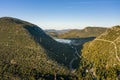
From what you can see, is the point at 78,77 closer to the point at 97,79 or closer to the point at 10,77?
the point at 97,79

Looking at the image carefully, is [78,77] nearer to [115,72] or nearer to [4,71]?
[115,72]

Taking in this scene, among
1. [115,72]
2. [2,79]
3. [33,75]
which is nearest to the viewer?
[2,79]

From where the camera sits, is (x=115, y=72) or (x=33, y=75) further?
(x=115, y=72)

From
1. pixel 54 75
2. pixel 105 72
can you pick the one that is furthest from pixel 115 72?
pixel 54 75

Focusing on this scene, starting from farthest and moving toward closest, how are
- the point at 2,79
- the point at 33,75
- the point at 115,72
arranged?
the point at 115,72 → the point at 33,75 → the point at 2,79

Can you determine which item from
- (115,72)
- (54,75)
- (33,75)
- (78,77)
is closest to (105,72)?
(115,72)

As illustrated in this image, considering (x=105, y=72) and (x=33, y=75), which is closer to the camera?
(x=33, y=75)

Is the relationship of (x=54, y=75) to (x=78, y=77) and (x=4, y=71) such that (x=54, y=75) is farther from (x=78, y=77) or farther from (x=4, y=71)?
(x=4, y=71)

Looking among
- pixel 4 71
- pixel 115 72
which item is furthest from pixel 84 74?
pixel 4 71
